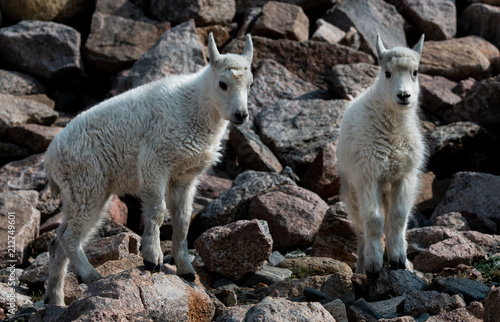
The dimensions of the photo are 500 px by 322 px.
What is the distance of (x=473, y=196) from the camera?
40.4 feet

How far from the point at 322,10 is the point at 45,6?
8604 mm

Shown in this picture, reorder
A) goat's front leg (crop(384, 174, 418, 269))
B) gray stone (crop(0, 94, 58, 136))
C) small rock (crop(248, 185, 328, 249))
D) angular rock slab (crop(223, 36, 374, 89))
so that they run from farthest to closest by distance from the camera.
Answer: angular rock slab (crop(223, 36, 374, 89))
gray stone (crop(0, 94, 58, 136))
small rock (crop(248, 185, 328, 249))
goat's front leg (crop(384, 174, 418, 269))

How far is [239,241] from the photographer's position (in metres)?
9.30

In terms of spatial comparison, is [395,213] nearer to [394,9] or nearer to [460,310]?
[460,310]

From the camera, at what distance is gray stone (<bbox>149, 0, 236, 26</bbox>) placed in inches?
724

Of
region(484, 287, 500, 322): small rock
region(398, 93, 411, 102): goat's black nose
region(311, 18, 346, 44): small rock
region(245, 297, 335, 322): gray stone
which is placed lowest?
region(245, 297, 335, 322): gray stone

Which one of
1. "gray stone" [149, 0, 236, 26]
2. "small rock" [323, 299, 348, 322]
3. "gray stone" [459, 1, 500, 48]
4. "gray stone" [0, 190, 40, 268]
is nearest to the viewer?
"small rock" [323, 299, 348, 322]

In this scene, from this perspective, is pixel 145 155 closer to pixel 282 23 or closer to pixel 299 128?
pixel 299 128

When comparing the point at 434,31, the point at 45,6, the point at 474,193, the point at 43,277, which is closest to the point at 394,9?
the point at 434,31

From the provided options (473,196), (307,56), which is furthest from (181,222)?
(307,56)

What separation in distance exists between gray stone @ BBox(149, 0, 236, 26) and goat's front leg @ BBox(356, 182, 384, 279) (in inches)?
446

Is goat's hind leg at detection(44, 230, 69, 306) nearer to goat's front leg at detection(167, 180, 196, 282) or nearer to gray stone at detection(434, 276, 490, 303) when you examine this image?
goat's front leg at detection(167, 180, 196, 282)

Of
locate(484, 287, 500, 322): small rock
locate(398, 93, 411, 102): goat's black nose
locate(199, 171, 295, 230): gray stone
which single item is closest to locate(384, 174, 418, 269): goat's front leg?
locate(398, 93, 411, 102): goat's black nose

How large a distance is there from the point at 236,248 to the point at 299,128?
19.8 ft
